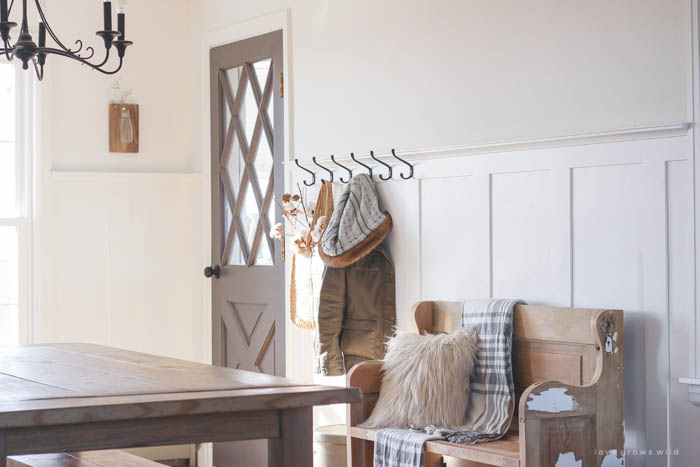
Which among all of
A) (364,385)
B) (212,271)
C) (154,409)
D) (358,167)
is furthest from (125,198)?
(154,409)

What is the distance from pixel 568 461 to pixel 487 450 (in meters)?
0.26

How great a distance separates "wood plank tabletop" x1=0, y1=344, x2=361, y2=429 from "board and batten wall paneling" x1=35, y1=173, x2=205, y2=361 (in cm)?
265

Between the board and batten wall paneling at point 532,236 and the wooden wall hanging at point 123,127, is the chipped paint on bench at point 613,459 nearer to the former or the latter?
the board and batten wall paneling at point 532,236

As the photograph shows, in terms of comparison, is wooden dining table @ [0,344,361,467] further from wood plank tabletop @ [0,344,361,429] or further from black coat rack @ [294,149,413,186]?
black coat rack @ [294,149,413,186]

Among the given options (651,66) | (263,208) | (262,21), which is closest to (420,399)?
(651,66)

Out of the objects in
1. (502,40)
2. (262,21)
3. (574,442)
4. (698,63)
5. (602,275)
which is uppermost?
(262,21)

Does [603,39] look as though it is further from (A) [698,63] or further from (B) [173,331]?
(B) [173,331]

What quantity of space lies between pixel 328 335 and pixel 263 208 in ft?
3.71

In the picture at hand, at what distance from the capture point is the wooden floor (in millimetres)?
2811

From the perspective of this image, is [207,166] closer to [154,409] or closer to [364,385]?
[364,385]

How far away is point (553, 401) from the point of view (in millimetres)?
2793

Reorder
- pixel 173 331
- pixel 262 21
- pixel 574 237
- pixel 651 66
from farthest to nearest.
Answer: pixel 173 331 → pixel 262 21 → pixel 574 237 → pixel 651 66

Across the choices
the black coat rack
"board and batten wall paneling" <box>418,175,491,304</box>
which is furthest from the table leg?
the black coat rack

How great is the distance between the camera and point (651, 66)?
9.96ft
